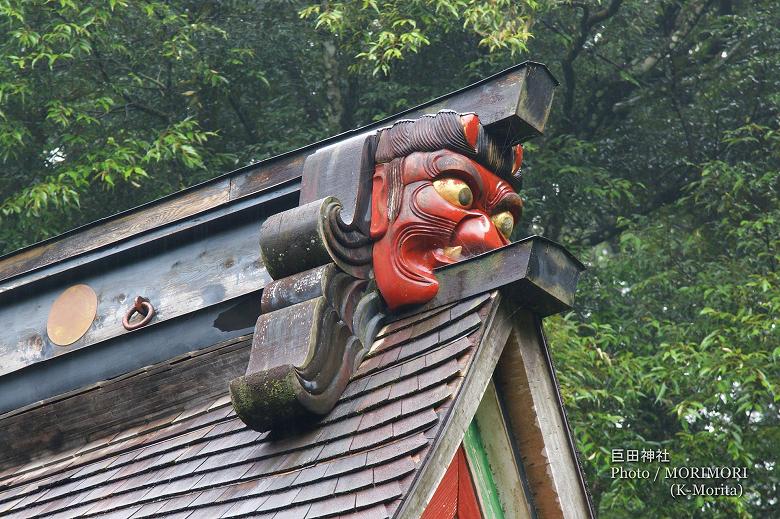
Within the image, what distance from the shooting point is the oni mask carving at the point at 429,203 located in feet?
10.8

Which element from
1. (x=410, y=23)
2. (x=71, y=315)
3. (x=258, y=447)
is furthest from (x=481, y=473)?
(x=410, y=23)

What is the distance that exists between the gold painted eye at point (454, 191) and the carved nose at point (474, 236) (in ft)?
0.17

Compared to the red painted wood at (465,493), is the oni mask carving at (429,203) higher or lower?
higher

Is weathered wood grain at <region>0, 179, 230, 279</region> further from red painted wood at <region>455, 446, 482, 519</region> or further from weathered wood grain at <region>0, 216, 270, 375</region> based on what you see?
red painted wood at <region>455, 446, 482, 519</region>

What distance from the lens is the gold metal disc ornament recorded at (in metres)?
3.92

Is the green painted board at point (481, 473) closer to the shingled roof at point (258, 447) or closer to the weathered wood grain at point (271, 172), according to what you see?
the shingled roof at point (258, 447)

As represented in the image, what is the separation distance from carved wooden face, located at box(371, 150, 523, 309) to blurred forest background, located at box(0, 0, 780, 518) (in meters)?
3.66

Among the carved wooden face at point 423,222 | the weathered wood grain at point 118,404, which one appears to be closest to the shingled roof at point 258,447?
the weathered wood grain at point 118,404

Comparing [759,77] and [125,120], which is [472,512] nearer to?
[125,120]

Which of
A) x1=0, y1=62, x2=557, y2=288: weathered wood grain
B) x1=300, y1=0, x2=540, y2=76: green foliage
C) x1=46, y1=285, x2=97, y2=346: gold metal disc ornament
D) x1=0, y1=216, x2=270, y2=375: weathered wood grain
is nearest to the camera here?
x1=0, y1=62, x2=557, y2=288: weathered wood grain

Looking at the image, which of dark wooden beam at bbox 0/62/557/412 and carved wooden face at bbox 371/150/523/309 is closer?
carved wooden face at bbox 371/150/523/309

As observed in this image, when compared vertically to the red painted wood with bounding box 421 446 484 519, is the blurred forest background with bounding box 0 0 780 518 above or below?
above

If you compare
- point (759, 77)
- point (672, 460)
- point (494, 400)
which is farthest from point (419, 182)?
point (759, 77)

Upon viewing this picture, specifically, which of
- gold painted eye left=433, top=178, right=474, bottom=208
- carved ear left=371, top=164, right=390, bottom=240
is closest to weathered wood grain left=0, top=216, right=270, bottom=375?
carved ear left=371, top=164, right=390, bottom=240
